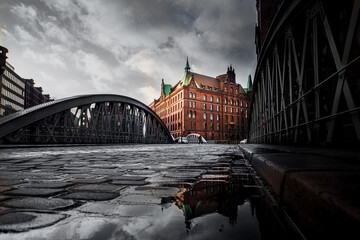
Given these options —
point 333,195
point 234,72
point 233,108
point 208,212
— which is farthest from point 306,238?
point 234,72

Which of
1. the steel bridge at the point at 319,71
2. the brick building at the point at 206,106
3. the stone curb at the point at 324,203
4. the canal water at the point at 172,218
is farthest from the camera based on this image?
the brick building at the point at 206,106

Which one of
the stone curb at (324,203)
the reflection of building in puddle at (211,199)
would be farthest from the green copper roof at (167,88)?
the stone curb at (324,203)

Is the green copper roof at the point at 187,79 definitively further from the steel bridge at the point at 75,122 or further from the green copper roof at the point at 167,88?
the steel bridge at the point at 75,122

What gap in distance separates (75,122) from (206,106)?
4531cm

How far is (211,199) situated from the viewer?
149 centimetres

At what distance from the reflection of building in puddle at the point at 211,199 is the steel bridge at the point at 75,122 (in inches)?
470

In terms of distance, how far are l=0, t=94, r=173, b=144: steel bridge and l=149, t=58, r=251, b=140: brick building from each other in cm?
3166

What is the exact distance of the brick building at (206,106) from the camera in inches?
2270

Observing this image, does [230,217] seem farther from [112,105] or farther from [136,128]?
[136,128]

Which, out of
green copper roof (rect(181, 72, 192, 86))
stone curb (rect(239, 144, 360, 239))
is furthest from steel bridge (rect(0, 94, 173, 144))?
green copper roof (rect(181, 72, 192, 86))

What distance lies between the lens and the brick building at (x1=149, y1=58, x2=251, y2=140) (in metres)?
57.7

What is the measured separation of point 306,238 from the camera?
2.73ft

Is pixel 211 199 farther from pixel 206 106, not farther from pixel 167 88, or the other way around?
pixel 167 88

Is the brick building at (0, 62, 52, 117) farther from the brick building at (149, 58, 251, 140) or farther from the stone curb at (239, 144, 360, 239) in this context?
the stone curb at (239, 144, 360, 239)
